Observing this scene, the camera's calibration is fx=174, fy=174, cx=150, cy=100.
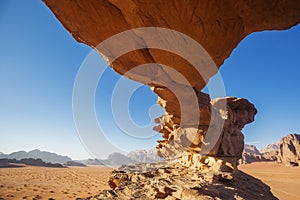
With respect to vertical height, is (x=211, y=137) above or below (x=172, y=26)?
below

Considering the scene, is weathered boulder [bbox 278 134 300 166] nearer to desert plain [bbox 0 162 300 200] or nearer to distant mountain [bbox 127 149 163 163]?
desert plain [bbox 0 162 300 200]

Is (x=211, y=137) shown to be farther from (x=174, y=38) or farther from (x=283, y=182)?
(x=283, y=182)

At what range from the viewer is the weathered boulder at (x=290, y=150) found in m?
41.4

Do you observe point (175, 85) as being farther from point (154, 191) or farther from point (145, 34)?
point (154, 191)

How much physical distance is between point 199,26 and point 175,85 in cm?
296

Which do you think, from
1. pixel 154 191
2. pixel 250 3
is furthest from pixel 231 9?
pixel 154 191

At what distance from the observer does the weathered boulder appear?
4137 cm

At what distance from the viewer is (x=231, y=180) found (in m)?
6.52

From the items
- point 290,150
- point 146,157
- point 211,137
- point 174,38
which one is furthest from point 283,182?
point 146,157

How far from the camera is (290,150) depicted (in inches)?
1704

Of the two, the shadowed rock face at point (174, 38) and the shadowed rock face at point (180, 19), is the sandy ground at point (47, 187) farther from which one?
the shadowed rock face at point (180, 19)

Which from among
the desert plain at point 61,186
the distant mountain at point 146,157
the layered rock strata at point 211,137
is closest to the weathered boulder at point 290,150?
the desert plain at point 61,186

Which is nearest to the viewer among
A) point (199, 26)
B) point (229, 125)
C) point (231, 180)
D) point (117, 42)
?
point (199, 26)

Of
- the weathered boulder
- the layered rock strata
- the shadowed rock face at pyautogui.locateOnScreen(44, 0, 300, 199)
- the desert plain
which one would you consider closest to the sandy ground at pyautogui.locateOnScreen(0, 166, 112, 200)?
the desert plain
